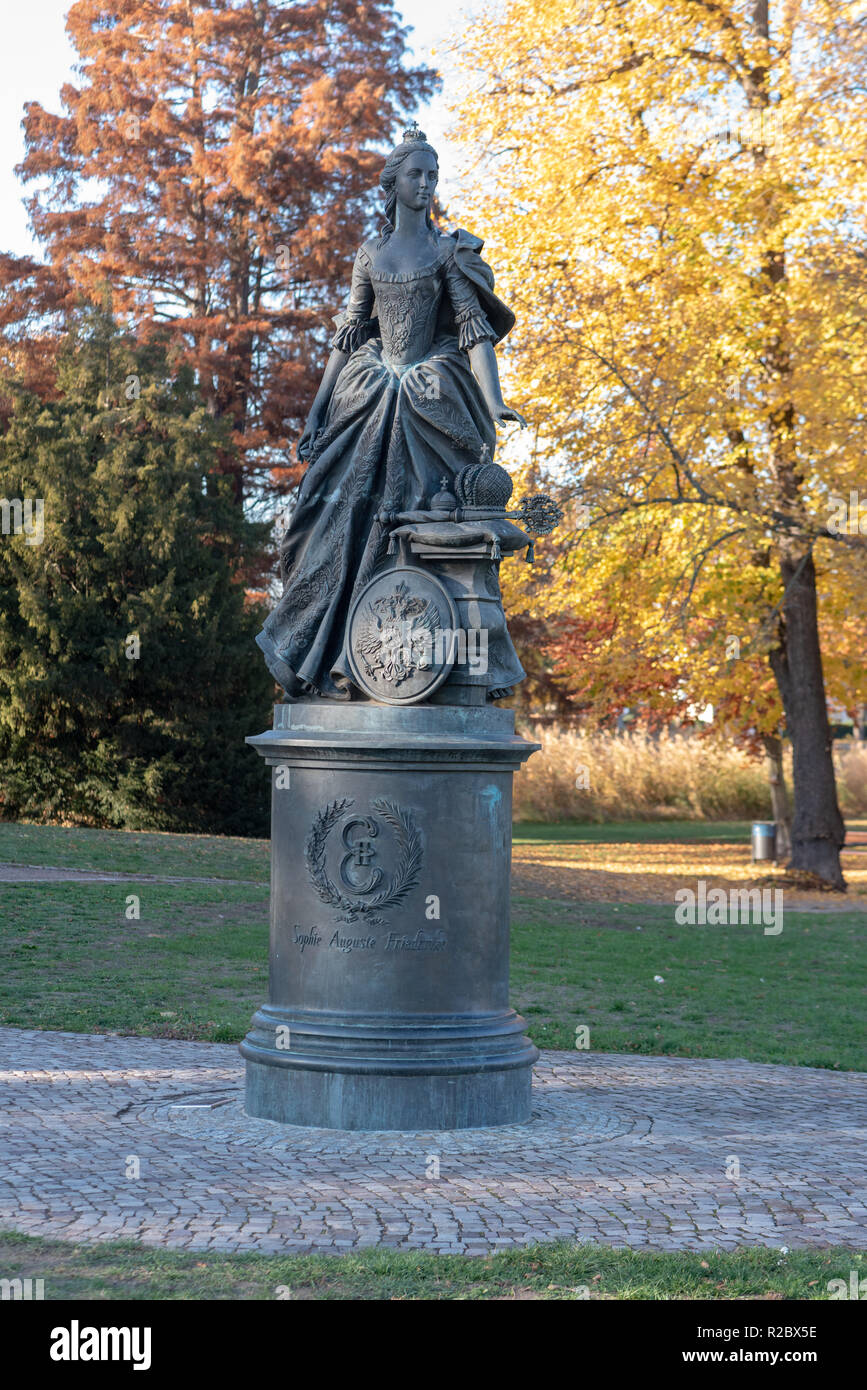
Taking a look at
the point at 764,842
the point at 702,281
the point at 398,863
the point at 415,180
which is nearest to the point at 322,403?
the point at 415,180

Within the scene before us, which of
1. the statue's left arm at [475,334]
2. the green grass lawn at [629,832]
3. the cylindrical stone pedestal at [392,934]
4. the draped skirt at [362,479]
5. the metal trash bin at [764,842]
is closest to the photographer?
the cylindrical stone pedestal at [392,934]

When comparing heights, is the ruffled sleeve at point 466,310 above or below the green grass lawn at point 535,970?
above

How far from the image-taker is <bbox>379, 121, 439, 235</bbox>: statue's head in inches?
288

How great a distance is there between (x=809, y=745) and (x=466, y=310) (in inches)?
577

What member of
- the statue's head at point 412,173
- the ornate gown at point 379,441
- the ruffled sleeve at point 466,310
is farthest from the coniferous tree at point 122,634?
the ruffled sleeve at point 466,310

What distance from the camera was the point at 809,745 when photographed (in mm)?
20859

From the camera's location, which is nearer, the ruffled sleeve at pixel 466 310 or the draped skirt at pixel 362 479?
the draped skirt at pixel 362 479

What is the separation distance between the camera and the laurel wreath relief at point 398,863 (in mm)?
6633

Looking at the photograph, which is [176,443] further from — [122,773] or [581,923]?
[581,923]

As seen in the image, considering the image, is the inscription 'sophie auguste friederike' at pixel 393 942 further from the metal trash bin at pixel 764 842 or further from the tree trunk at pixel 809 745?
the metal trash bin at pixel 764 842

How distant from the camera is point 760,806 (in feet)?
117

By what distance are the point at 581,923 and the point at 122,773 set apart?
8.55 m

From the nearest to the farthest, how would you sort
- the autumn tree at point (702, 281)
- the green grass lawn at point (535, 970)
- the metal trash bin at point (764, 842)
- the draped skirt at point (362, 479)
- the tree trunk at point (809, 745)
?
the draped skirt at point (362, 479) < the green grass lawn at point (535, 970) < the autumn tree at point (702, 281) < the tree trunk at point (809, 745) < the metal trash bin at point (764, 842)

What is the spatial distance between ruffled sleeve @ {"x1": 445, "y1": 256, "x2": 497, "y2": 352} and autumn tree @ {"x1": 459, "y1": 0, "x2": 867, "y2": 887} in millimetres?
11275
